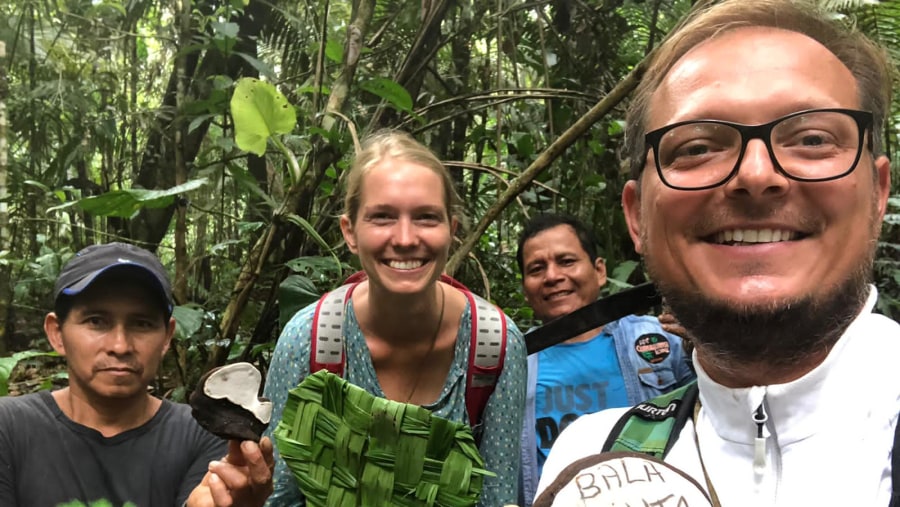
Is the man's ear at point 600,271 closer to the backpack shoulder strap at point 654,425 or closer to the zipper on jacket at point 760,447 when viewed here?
the backpack shoulder strap at point 654,425

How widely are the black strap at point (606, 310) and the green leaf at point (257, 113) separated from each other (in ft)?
5.00

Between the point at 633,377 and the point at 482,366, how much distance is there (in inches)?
31.9

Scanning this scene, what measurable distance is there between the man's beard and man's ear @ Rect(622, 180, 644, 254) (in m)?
0.20

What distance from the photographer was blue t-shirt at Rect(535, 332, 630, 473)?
7.66ft

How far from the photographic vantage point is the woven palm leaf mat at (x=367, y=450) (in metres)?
1.29

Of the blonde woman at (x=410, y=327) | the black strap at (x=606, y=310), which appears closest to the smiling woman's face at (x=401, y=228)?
the blonde woman at (x=410, y=327)

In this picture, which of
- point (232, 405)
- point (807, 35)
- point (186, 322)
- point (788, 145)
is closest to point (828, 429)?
point (788, 145)

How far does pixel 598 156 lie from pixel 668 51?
2.91 metres

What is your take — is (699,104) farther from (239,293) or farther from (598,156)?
(598,156)

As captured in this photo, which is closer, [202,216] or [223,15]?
[223,15]

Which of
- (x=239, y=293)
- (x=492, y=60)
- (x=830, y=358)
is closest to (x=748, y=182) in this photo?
(x=830, y=358)

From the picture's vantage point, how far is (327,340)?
69.4 inches

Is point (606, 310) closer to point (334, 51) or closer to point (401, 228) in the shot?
point (401, 228)

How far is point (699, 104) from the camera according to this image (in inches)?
37.1
